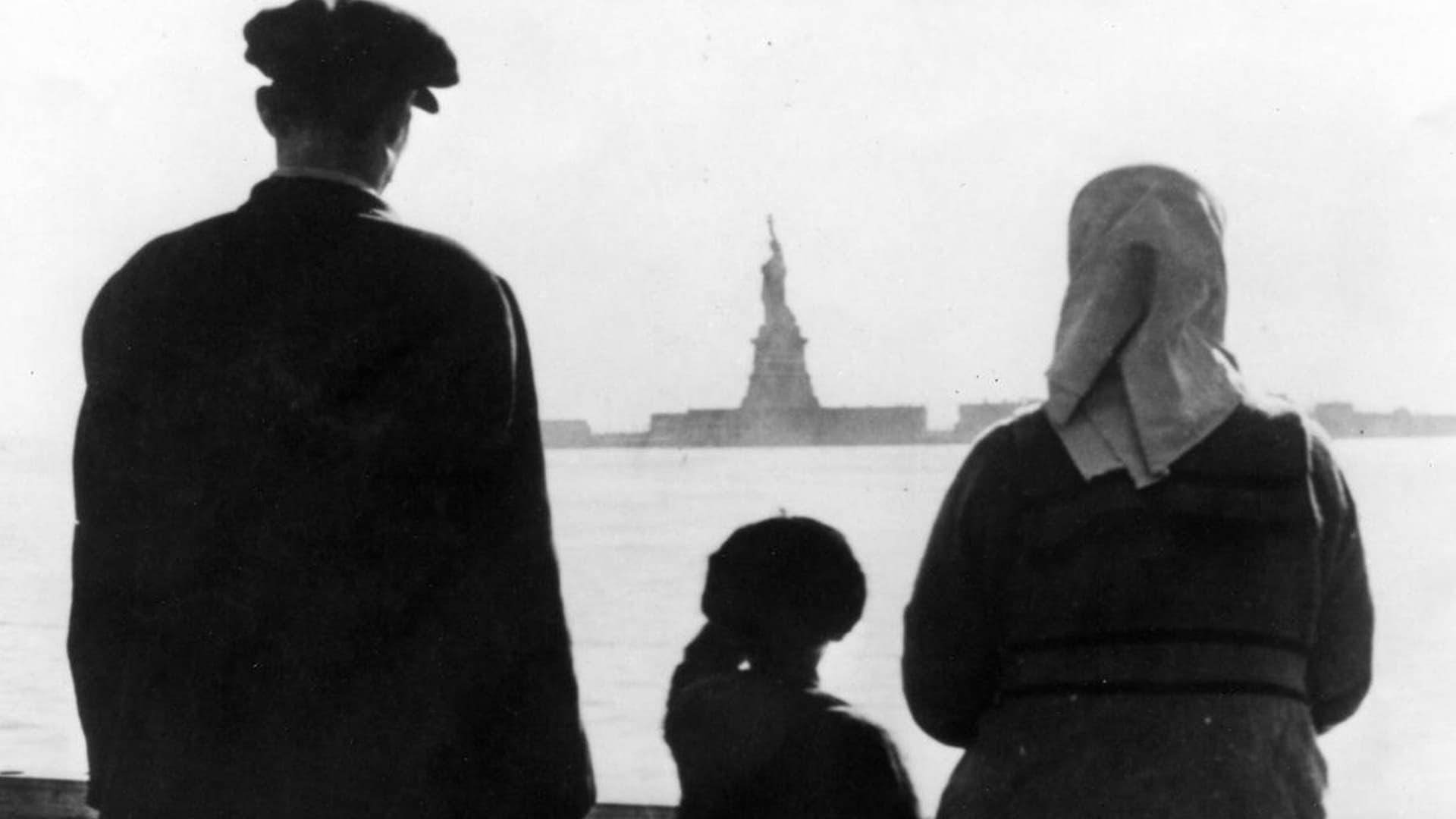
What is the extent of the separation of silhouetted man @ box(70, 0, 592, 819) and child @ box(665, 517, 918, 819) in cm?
21

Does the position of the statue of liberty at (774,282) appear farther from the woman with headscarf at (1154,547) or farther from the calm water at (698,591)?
the woman with headscarf at (1154,547)

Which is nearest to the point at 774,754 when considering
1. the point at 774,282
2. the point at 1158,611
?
the point at 1158,611

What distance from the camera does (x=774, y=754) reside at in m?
2.01

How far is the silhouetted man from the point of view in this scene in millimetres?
1831

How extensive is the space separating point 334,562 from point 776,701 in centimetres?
53

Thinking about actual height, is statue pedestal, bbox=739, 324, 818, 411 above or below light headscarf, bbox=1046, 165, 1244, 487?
below

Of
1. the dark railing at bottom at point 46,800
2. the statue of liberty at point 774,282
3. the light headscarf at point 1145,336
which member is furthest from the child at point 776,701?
the statue of liberty at point 774,282

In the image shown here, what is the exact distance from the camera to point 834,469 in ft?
33.3

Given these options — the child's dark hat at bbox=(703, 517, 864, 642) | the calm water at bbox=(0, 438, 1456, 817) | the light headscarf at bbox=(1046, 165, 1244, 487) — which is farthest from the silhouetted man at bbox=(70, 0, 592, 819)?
the light headscarf at bbox=(1046, 165, 1244, 487)

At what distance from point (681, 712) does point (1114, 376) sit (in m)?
0.64

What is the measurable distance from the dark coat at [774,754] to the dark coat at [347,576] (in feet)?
0.67

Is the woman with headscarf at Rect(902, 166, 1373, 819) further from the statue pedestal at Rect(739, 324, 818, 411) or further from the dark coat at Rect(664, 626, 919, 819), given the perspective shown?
the statue pedestal at Rect(739, 324, 818, 411)

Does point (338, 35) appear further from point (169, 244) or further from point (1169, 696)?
point (1169, 696)

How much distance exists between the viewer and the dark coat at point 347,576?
6.00 feet
